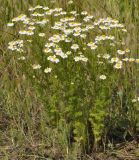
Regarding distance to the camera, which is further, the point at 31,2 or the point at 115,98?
the point at 31,2

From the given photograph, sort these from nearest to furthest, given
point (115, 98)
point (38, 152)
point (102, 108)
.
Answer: point (102, 108)
point (38, 152)
point (115, 98)

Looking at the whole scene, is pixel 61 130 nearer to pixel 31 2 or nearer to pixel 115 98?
pixel 115 98

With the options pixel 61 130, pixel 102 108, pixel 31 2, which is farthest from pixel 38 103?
pixel 31 2

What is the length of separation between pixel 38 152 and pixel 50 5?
1159 mm

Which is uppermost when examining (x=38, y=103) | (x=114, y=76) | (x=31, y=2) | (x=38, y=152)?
(x=31, y=2)

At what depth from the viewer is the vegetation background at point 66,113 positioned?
2.23m

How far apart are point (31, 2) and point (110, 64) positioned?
1.26 metres

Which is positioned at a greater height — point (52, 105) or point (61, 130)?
point (52, 105)

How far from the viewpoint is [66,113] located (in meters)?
2.34

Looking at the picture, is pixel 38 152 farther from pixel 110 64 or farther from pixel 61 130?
pixel 110 64

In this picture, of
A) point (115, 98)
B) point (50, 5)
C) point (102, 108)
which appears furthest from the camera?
point (50, 5)

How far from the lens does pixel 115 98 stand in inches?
100

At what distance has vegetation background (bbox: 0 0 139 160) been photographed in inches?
87.7

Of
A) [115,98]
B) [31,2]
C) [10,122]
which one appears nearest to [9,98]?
[10,122]
